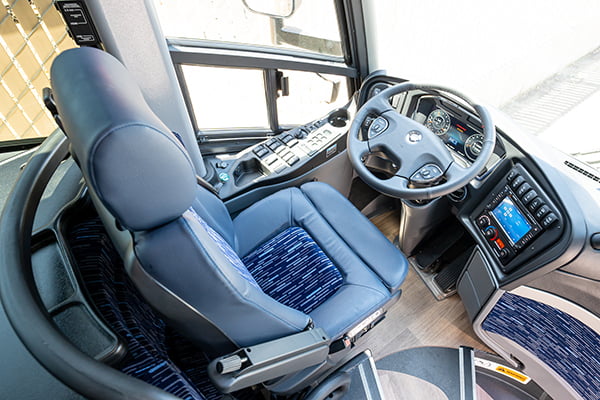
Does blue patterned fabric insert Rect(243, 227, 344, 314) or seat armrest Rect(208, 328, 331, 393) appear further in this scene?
blue patterned fabric insert Rect(243, 227, 344, 314)

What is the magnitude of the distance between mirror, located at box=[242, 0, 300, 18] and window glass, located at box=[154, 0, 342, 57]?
0.19 m

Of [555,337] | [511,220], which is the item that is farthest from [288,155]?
[555,337]

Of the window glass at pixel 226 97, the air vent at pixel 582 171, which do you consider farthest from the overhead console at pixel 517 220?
the window glass at pixel 226 97

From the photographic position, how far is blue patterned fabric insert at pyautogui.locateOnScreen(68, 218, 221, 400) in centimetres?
73

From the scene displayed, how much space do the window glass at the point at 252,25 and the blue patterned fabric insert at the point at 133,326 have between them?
1215mm

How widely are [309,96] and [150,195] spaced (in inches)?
67.6

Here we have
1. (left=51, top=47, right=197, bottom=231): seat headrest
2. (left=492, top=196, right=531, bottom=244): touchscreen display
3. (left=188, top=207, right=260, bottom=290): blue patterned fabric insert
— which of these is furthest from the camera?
(left=492, top=196, right=531, bottom=244): touchscreen display

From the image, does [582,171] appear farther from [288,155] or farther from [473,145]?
[288,155]

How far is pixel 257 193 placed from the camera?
1743mm

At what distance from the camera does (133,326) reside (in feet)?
2.69

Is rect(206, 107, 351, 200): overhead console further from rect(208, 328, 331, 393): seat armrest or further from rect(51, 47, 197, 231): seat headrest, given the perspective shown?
rect(51, 47, 197, 231): seat headrest

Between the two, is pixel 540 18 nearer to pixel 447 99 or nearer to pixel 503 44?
pixel 503 44

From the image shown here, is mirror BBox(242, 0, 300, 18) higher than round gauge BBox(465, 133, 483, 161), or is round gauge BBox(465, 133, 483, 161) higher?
mirror BBox(242, 0, 300, 18)

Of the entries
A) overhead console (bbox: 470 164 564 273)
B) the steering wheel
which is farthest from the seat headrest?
overhead console (bbox: 470 164 564 273)
